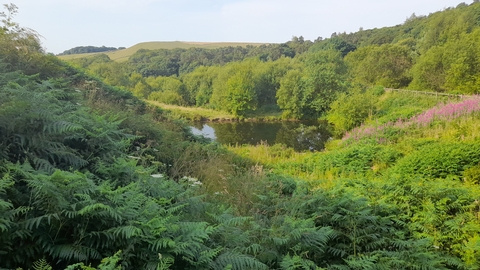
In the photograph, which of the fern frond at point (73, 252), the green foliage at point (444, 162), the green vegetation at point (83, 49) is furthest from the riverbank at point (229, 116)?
the green vegetation at point (83, 49)

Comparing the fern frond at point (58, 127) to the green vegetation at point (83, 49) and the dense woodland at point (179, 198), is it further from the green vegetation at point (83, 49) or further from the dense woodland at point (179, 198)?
the green vegetation at point (83, 49)

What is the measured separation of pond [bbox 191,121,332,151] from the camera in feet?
81.9

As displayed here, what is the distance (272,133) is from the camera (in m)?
30.5

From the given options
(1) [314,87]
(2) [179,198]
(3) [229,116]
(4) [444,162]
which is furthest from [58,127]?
(3) [229,116]

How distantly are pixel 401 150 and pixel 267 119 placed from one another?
2800 centimetres

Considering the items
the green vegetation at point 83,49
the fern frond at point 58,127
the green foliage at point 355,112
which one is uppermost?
the green vegetation at point 83,49

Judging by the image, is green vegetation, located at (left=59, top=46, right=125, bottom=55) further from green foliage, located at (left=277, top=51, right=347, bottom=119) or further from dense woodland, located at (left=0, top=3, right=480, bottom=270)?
dense woodland, located at (left=0, top=3, right=480, bottom=270)

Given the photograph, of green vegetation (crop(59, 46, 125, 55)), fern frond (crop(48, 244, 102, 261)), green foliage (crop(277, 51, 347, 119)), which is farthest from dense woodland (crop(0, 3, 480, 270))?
green vegetation (crop(59, 46, 125, 55))

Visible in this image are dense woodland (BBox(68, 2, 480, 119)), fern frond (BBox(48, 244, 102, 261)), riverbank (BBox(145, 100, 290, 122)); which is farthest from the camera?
riverbank (BBox(145, 100, 290, 122))

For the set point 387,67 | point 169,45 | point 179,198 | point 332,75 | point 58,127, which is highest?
point 169,45

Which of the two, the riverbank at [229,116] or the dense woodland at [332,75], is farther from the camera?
the riverbank at [229,116]

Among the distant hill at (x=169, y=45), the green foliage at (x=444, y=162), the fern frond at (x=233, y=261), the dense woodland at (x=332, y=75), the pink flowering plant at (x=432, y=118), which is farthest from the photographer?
the distant hill at (x=169, y=45)

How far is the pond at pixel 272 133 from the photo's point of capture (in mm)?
24969

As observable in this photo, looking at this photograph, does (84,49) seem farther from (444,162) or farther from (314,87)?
(444,162)
